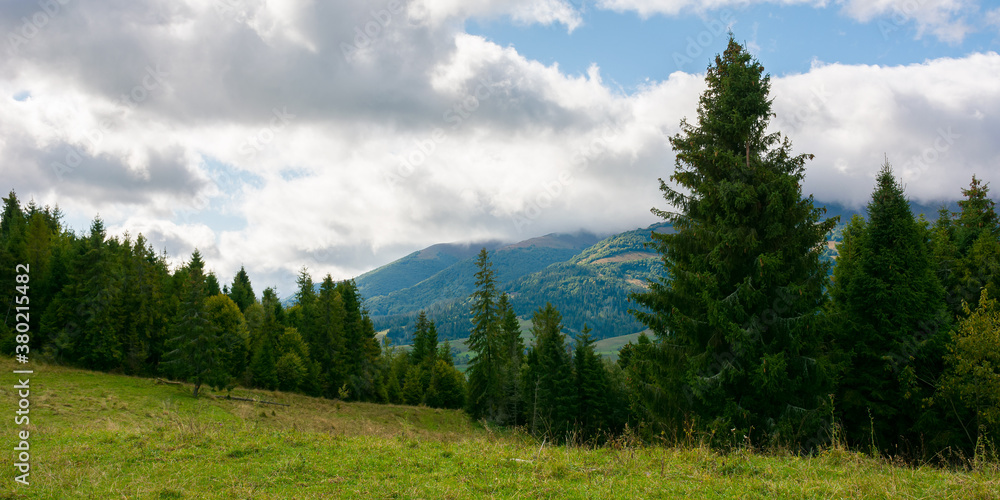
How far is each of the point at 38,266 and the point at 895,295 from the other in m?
66.0

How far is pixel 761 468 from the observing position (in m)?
7.59

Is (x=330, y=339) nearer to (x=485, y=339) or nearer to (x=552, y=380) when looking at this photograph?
(x=485, y=339)

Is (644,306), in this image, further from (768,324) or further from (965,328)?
(965,328)

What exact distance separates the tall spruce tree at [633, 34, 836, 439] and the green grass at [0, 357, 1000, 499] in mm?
3962

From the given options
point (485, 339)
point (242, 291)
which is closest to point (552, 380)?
point (485, 339)

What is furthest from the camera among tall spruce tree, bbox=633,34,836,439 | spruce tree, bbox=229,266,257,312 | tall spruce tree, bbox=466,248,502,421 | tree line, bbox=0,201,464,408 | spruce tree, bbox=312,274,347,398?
spruce tree, bbox=229,266,257,312

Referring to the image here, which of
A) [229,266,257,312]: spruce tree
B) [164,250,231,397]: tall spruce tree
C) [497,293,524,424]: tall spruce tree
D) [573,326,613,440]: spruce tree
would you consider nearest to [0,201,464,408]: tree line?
[164,250,231,397]: tall spruce tree

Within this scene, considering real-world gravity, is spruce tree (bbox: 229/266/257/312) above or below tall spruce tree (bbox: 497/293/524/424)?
above

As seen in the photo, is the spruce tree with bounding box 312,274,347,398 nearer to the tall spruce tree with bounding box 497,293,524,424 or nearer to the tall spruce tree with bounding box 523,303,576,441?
the tall spruce tree with bounding box 497,293,524,424

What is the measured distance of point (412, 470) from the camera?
7.68 meters

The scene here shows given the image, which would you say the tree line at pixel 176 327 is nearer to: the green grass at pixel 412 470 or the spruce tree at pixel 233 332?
the spruce tree at pixel 233 332

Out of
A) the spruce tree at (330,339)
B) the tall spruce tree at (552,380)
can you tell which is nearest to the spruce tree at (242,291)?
the spruce tree at (330,339)

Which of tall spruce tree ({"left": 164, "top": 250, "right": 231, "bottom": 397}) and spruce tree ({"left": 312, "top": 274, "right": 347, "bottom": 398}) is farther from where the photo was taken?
spruce tree ({"left": 312, "top": 274, "right": 347, "bottom": 398})

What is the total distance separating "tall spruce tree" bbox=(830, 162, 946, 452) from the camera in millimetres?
19516
